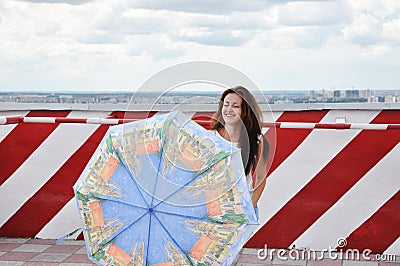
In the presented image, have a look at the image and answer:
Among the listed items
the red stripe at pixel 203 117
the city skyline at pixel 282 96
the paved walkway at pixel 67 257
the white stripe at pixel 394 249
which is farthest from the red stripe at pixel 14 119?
the white stripe at pixel 394 249

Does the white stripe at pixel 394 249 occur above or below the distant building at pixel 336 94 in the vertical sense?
below

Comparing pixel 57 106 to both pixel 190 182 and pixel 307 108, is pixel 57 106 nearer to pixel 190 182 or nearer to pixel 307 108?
pixel 307 108

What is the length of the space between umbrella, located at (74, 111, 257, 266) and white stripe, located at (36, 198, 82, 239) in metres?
2.42

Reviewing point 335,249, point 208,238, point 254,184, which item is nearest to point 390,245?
point 335,249

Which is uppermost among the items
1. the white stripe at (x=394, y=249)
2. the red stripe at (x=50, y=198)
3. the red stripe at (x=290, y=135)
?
the red stripe at (x=290, y=135)

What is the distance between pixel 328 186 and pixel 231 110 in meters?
1.85

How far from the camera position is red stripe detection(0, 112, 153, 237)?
5570mm

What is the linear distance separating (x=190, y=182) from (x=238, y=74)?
570 mm

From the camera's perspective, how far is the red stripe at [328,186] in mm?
5160

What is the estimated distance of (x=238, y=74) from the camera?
10.5ft

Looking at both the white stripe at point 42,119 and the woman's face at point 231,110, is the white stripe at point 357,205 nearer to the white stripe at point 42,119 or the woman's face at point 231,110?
the woman's face at point 231,110

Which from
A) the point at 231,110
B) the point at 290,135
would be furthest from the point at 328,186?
the point at 231,110

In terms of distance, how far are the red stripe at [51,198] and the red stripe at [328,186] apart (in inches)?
60.0

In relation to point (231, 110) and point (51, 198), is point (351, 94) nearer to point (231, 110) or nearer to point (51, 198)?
point (231, 110)
